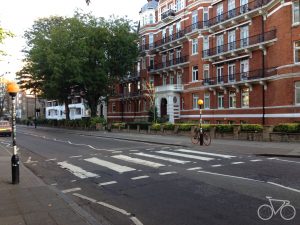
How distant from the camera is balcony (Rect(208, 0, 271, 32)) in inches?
1474

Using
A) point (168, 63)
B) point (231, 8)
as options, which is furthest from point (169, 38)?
point (231, 8)

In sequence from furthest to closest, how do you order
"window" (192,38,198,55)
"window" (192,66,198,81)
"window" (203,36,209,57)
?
"window" (192,66,198,81), "window" (192,38,198,55), "window" (203,36,209,57)

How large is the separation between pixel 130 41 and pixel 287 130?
3396 cm

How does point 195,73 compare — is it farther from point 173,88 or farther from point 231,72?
point 231,72

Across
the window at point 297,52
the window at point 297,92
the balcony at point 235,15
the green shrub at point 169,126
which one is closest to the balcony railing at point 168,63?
the balcony at point 235,15

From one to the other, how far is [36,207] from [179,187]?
13.0 feet

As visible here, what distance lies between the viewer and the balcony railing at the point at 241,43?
118ft

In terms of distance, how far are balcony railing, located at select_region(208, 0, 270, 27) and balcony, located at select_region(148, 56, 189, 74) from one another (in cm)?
708

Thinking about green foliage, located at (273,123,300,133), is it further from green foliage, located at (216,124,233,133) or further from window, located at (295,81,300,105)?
window, located at (295,81,300,105)

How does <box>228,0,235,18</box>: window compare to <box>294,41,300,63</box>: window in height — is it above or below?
above

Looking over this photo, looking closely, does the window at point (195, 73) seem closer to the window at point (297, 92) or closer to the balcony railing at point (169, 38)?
the balcony railing at point (169, 38)

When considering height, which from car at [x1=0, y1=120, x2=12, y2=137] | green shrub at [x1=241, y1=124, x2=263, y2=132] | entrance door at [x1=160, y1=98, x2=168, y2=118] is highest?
entrance door at [x1=160, y1=98, x2=168, y2=118]

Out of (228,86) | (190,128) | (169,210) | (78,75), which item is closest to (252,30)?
(228,86)

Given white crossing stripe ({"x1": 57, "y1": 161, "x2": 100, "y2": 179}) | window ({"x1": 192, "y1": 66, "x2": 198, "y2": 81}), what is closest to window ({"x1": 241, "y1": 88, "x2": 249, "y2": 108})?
window ({"x1": 192, "y1": 66, "x2": 198, "y2": 81})
